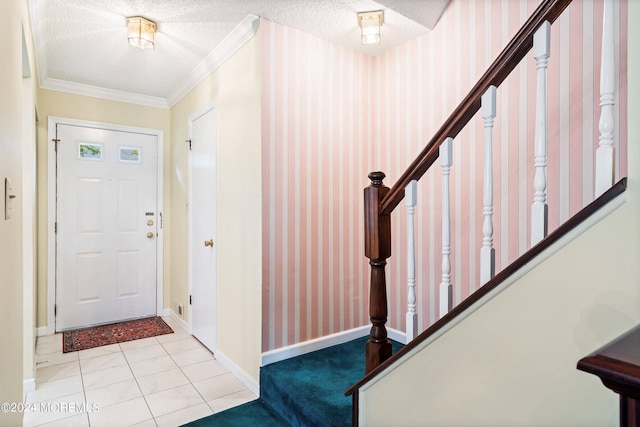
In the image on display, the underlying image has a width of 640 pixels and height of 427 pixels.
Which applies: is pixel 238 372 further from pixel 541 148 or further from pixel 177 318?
pixel 541 148

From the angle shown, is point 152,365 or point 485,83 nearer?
point 485,83

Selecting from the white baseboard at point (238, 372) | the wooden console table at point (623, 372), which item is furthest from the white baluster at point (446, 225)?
the white baseboard at point (238, 372)

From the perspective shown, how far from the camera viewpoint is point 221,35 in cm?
249

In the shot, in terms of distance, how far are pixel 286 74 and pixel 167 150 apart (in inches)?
86.7

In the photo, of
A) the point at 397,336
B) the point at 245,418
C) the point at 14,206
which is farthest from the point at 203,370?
the point at 14,206

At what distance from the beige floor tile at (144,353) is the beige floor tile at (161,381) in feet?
1.16

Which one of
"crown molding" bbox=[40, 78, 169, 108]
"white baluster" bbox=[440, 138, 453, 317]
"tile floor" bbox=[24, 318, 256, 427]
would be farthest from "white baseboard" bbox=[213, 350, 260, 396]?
"crown molding" bbox=[40, 78, 169, 108]

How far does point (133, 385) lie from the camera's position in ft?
7.90

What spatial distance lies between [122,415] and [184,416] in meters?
0.36

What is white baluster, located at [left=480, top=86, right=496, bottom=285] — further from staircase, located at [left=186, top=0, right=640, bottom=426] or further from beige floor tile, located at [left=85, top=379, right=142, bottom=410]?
beige floor tile, located at [left=85, top=379, right=142, bottom=410]

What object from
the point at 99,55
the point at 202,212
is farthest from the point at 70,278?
the point at 99,55

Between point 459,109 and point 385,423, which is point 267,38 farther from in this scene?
point 385,423

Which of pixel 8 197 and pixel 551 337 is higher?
pixel 8 197

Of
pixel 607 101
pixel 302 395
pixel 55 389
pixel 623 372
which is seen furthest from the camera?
Result: pixel 55 389
